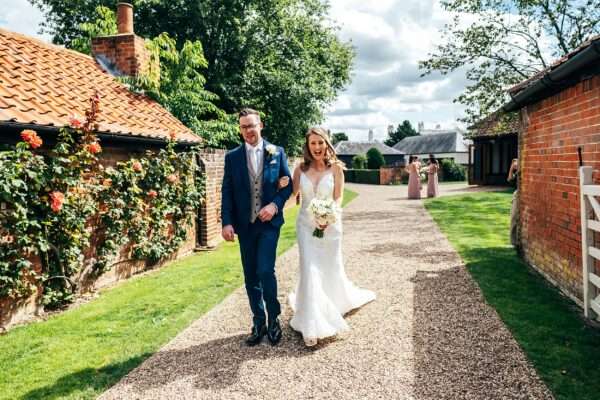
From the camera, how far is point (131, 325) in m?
5.14

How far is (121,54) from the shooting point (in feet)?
36.1

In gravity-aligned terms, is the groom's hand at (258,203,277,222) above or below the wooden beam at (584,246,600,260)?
above

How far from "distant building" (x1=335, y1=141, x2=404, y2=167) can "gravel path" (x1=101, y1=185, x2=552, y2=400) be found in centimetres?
6661

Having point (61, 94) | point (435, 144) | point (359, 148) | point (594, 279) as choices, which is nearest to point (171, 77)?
point (61, 94)

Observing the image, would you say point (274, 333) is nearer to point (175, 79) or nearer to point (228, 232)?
point (228, 232)

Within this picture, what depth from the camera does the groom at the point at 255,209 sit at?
4320 millimetres

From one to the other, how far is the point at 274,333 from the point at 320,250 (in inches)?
40.2

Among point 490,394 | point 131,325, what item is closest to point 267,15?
point 131,325

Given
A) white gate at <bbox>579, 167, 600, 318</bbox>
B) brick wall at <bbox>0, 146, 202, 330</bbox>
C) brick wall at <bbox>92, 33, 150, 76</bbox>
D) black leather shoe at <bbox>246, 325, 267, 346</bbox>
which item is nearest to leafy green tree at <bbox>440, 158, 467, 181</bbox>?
brick wall at <bbox>92, 33, 150, 76</bbox>

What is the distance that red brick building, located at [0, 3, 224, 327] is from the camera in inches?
227

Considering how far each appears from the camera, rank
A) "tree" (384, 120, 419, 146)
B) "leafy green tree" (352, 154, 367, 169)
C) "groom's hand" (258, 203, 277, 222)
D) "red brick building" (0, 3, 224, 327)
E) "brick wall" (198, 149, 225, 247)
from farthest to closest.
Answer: "tree" (384, 120, 419, 146) → "leafy green tree" (352, 154, 367, 169) → "brick wall" (198, 149, 225, 247) → "red brick building" (0, 3, 224, 327) → "groom's hand" (258, 203, 277, 222)

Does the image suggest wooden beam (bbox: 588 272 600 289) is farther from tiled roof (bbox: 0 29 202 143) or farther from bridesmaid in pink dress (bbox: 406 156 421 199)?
bridesmaid in pink dress (bbox: 406 156 421 199)

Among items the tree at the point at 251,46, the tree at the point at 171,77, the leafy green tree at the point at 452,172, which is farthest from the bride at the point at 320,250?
the leafy green tree at the point at 452,172

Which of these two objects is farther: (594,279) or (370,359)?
(594,279)
